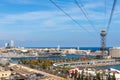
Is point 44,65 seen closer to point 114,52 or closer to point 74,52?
point 114,52

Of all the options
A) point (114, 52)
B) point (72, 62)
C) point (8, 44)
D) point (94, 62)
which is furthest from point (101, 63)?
point (8, 44)

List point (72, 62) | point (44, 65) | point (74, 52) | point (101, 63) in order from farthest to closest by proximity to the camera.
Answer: point (74, 52) < point (101, 63) < point (72, 62) < point (44, 65)

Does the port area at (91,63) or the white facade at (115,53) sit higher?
the white facade at (115,53)

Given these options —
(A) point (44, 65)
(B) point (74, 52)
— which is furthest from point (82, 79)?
(B) point (74, 52)

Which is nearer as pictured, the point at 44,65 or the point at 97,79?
the point at 97,79

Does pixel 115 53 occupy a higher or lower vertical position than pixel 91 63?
higher

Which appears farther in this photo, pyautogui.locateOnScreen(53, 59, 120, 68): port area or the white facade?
the white facade

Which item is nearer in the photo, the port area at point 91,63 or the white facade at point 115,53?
the port area at point 91,63

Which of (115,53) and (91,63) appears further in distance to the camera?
(115,53)

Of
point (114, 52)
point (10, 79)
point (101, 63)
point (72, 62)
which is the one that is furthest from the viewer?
point (114, 52)

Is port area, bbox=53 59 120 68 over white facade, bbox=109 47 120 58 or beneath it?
beneath
